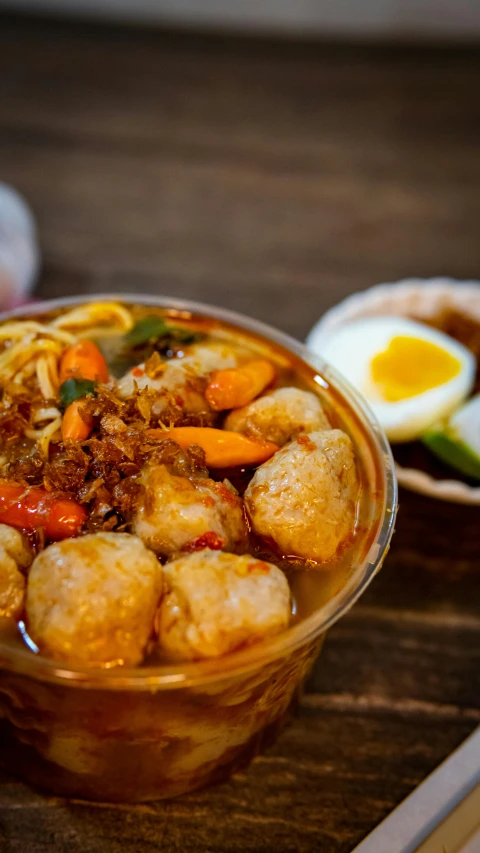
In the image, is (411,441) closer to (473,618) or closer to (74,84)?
(473,618)

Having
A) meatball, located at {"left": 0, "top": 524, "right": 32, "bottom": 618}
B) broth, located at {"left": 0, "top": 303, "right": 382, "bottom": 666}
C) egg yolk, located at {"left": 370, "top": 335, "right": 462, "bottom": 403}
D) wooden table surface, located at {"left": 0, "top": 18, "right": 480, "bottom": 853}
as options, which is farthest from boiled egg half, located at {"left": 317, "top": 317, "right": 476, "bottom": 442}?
meatball, located at {"left": 0, "top": 524, "right": 32, "bottom": 618}

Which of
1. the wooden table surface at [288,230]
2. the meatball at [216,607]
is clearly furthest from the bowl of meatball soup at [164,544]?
the wooden table surface at [288,230]

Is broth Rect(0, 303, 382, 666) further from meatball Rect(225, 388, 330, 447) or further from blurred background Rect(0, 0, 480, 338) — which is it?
blurred background Rect(0, 0, 480, 338)

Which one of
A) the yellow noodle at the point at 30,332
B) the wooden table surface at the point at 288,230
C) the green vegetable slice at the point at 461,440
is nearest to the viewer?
the wooden table surface at the point at 288,230

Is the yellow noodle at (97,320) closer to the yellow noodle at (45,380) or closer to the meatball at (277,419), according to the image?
the yellow noodle at (45,380)

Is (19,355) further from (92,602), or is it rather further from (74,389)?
(92,602)

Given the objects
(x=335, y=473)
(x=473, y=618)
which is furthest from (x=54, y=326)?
(x=473, y=618)
